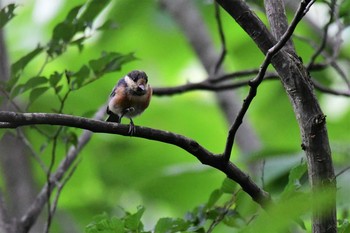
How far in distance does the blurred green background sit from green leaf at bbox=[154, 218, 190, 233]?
102 inches

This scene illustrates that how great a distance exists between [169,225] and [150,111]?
12.9 feet

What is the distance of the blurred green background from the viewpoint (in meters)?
5.62

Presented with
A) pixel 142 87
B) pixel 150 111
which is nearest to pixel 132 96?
pixel 142 87

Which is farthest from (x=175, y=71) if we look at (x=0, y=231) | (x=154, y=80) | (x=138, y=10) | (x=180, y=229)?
(x=180, y=229)

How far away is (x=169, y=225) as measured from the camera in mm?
2441

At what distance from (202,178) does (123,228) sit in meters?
3.24

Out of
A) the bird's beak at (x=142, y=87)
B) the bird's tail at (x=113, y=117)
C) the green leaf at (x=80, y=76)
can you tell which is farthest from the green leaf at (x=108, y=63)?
the bird's tail at (x=113, y=117)

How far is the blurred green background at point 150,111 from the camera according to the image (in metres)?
5.62

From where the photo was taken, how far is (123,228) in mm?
2287

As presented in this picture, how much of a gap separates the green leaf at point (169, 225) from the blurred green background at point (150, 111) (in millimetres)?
2594

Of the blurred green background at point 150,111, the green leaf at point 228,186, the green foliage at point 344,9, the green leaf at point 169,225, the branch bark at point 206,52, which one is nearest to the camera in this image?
the green leaf at point 169,225

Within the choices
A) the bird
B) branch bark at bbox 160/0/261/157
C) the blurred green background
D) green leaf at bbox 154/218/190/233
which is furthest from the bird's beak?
branch bark at bbox 160/0/261/157

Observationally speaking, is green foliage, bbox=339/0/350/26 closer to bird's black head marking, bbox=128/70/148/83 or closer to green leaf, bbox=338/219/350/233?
bird's black head marking, bbox=128/70/148/83

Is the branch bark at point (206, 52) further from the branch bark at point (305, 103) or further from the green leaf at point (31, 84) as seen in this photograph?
the branch bark at point (305, 103)
